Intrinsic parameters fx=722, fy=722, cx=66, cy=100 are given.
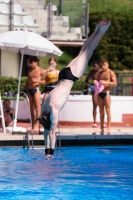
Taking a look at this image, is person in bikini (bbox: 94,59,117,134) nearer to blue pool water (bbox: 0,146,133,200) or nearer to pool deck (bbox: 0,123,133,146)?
pool deck (bbox: 0,123,133,146)

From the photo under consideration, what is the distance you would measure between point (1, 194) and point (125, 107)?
33.6 ft

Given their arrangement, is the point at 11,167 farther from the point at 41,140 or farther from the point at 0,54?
the point at 0,54

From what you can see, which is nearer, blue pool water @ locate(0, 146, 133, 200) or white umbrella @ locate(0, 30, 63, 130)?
blue pool water @ locate(0, 146, 133, 200)

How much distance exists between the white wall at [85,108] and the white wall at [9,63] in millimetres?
8805

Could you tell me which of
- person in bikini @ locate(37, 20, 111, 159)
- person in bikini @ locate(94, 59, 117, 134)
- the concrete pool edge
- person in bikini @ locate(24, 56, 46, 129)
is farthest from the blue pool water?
person in bikini @ locate(24, 56, 46, 129)

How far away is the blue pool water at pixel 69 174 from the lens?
9500 millimetres

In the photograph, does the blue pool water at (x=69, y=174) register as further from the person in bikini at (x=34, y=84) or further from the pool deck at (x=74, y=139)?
the person in bikini at (x=34, y=84)

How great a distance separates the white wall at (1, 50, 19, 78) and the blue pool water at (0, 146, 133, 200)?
13.1 meters

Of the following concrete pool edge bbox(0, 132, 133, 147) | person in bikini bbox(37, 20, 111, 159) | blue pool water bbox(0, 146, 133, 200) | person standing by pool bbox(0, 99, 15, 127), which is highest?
person in bikini bbox(37, 20, 111, 159)

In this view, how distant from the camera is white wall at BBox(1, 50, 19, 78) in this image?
27516 mm

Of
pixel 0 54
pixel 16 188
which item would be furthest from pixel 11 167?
pixel 0 54

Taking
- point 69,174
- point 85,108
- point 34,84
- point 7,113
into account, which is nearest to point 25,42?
point 34,84

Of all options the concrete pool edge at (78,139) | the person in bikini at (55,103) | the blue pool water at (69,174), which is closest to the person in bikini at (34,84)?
the concrete pool edge at (78,139)

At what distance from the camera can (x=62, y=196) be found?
367 inches
